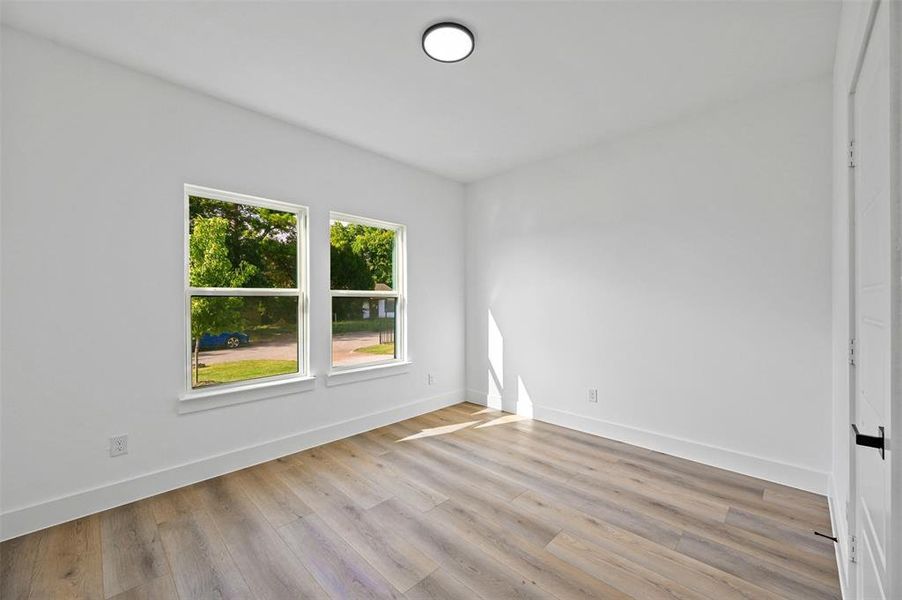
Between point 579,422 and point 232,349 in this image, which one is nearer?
point 232,349

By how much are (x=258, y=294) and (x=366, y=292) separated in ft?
3.49

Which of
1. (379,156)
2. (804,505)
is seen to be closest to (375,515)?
(804,505)

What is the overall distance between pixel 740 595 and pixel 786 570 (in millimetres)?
377

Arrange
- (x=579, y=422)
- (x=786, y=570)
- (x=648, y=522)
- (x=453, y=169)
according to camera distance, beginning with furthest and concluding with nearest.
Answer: (x=453, y=169)
(x=579, y=422)
(x=648, y=522)
(x=786, y=570)

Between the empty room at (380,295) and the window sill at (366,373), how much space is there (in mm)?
28

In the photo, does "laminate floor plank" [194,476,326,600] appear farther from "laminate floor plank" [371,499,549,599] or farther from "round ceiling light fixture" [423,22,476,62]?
"round ceiling light fixture" [423,22,476,62]

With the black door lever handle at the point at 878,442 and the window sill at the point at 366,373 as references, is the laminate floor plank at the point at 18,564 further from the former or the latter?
the black door lever handle at the point at 878,442

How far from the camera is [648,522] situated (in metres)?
2.23

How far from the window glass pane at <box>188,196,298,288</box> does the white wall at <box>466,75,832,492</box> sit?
95.0 inches

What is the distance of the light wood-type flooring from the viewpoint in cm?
175

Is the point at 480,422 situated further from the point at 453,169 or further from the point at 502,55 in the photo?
the point at 502,55

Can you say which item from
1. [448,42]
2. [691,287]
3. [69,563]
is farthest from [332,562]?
[691,287]

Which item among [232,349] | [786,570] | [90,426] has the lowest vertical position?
[786,570]

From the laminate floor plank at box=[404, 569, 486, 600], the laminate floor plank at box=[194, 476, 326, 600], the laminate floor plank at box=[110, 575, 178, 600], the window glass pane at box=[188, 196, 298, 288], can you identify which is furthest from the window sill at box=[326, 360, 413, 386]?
the laminate floor plank at box=[404, 569, 486, 600]
